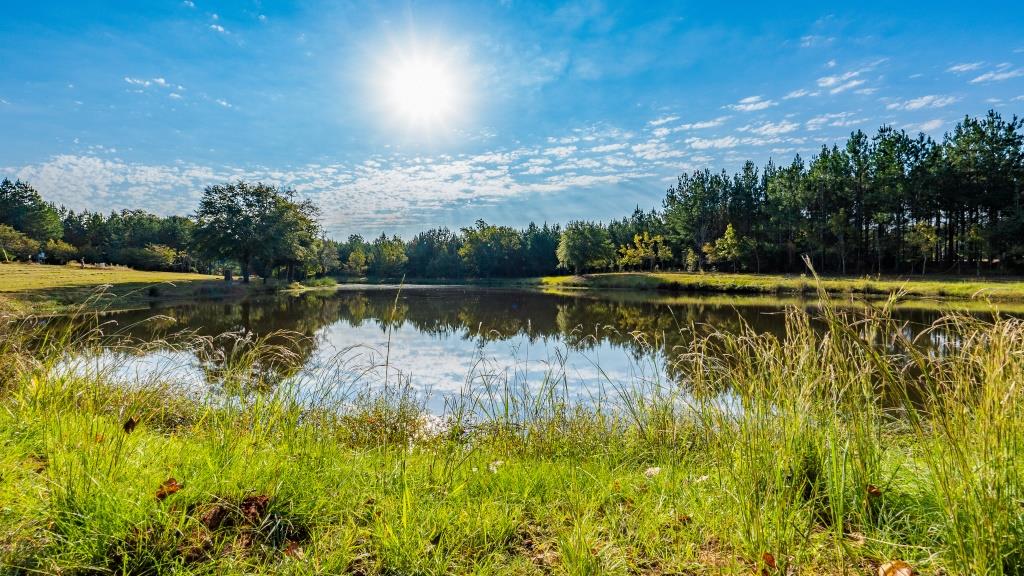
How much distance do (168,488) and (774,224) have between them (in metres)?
57.6

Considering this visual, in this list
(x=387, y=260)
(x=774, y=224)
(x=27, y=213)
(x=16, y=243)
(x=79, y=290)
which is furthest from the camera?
(x=387, y=260)

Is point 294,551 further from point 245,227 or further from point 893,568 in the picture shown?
point 245,227

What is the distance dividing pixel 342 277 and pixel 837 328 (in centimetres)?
8541

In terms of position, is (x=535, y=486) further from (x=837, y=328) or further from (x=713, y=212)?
(x=713, y=212)

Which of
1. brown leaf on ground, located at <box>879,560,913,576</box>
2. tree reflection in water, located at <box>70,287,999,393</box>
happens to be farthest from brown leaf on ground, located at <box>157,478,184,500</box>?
tree reflection in water, located at <box>70,287,999,393</box>

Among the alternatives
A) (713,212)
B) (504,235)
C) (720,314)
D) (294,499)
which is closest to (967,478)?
(294,499)

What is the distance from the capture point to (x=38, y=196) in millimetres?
60125

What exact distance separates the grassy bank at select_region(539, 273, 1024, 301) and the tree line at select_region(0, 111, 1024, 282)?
6.95 metres

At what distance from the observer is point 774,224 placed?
49.8 meters

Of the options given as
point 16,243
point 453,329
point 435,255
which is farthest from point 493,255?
point 453,329

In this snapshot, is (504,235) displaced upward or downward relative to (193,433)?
upward

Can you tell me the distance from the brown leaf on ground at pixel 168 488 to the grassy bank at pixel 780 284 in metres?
21.8

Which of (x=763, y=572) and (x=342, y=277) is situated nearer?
(x=763, y=572)

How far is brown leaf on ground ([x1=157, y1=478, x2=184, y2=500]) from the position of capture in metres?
2.10
